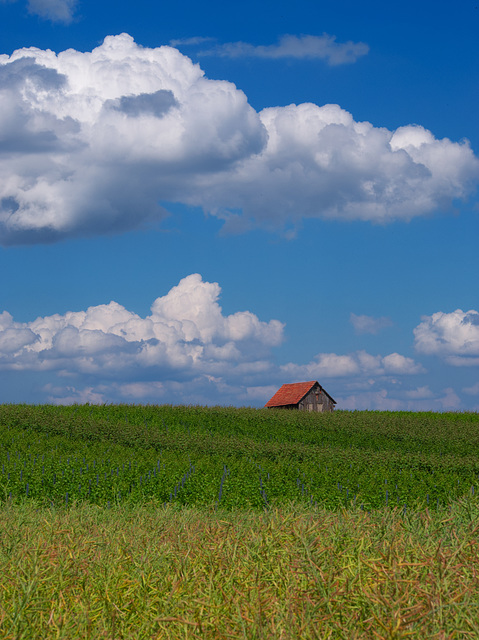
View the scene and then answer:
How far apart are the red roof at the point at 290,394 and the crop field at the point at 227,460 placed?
1136 cm

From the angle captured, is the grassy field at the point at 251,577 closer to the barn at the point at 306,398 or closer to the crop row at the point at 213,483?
the crop row at the point at 213,483

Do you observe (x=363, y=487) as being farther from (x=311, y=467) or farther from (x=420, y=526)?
(x=420, y=526)

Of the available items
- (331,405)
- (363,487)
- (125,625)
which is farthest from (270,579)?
(331,405)

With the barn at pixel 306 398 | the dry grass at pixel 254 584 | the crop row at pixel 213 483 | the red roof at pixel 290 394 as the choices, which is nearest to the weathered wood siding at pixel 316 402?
the barn at pixel 306 398

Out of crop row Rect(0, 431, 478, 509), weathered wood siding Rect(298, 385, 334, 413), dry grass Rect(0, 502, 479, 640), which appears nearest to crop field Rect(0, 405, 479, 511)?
crop row Rect(0, 431, 478, 509)

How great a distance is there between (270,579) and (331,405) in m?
43.1

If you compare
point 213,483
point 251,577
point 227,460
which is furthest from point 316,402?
point 251,577

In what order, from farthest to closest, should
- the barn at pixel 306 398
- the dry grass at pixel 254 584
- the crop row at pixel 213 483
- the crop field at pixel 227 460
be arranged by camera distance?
the barn at pixel 306 398 < the crop field at pixel 227 460 < the crop row at pixel 213 483 < the dry grass at pixel 254 584

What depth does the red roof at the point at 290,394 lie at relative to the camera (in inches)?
1706

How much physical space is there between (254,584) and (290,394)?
42.6 metres

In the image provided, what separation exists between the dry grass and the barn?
3951cm

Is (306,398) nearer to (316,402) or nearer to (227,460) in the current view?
(316,402)

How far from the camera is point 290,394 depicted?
44.9 meters

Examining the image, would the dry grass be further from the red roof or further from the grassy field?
the red roof
